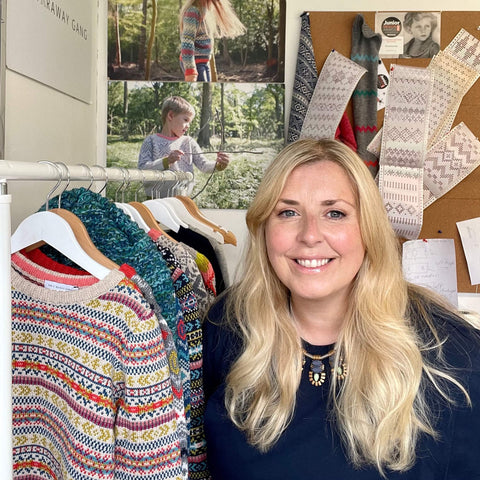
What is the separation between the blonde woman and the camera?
8.69ft

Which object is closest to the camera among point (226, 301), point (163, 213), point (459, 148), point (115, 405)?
point (115, 405)

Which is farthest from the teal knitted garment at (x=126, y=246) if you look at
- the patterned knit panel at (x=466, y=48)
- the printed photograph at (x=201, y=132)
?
the patterned knit panel at (x=466, y=48)

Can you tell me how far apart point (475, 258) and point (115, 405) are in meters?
2.01

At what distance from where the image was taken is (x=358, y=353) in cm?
128

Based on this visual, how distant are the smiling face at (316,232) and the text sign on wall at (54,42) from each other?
980mm

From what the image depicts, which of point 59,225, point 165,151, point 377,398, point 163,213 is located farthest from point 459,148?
point 59,225

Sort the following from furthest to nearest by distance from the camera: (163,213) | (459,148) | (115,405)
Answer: (459,148), (163,213), (115,405)

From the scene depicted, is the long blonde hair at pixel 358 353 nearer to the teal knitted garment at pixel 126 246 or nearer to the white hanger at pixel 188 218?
the teal knitted garment at pixel 126 246

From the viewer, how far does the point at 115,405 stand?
3.46 ft

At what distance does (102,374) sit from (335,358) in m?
0.49

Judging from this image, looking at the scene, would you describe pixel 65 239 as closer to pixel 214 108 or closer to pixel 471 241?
pixel 214 108

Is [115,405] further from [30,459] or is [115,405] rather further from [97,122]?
[97,122]

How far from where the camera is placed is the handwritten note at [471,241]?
8.73 feet

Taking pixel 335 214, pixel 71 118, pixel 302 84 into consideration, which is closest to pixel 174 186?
pixel 71 118
